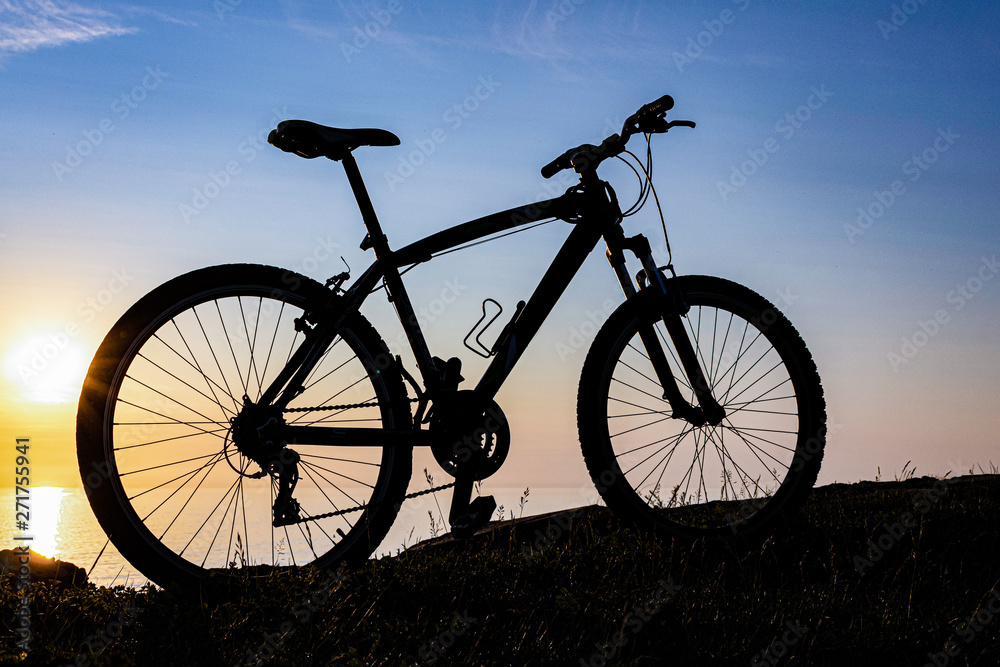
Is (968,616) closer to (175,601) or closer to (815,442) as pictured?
(815,442)

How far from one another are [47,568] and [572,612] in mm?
3009

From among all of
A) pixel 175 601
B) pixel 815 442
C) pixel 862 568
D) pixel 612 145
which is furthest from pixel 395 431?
pixel 862 568

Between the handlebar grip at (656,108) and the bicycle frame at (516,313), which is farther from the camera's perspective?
the handlebar grip at (656,108)

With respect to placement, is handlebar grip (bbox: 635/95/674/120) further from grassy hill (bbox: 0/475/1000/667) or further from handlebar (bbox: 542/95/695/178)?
grassy hill (bbox: 0/475/1000/667)

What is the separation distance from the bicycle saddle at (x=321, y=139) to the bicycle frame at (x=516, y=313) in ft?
0.24

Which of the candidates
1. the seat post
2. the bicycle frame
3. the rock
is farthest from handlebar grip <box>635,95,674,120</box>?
the rock

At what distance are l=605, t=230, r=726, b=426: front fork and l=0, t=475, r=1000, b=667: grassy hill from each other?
0.68m

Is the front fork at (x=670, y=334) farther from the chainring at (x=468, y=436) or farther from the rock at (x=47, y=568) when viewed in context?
the rock at (x=47, y=568)

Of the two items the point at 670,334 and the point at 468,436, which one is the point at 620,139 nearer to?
the point at 670,334

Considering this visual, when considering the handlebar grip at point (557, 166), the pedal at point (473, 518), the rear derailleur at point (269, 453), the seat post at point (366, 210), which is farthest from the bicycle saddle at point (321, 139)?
the pedal at point (473, 518)

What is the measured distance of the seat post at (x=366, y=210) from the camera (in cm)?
365

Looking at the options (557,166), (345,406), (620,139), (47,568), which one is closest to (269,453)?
(345,406)

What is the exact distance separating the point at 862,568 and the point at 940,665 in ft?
3.81

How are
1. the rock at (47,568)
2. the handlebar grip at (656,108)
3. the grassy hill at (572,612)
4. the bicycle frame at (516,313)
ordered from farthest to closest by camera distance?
the rock at (47,568)
the handlebar grip at (656,108)
the bicycle frame at (516,313)
the grassy hill at (572,612)
